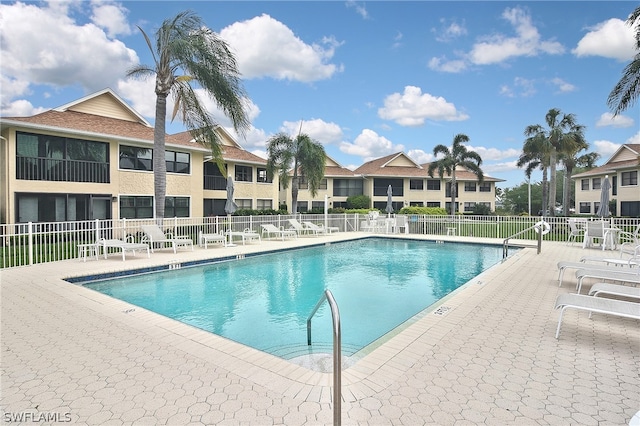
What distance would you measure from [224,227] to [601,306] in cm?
1500

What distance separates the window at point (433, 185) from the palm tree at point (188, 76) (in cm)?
3035

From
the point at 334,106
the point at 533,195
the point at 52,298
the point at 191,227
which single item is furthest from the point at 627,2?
the point at 533,195

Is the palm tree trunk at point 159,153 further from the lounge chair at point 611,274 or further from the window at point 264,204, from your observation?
the window at point 264,204

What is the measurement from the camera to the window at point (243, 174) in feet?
91.6

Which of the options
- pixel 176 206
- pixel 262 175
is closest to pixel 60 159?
pixel 176 206

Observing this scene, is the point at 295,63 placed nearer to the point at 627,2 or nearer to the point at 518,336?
the point at 627,2

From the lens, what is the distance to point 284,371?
379cm

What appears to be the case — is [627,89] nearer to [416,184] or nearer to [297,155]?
[297,155]

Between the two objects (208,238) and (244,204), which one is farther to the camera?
(244,204)

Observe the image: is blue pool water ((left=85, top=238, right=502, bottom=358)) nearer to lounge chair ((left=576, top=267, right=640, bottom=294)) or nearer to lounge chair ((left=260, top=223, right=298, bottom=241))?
lounge chair ((left=576, top=267, right=640, bottom=294))

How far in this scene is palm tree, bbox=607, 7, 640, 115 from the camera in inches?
598

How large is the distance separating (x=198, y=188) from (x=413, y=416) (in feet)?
75.5

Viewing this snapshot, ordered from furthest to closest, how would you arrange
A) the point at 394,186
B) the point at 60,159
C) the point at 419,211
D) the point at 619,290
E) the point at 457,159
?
the point at 394,186, the point at 457,159, the point at 419,211, the point at 60,159, the point at 619,290

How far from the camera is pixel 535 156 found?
1331 inches
